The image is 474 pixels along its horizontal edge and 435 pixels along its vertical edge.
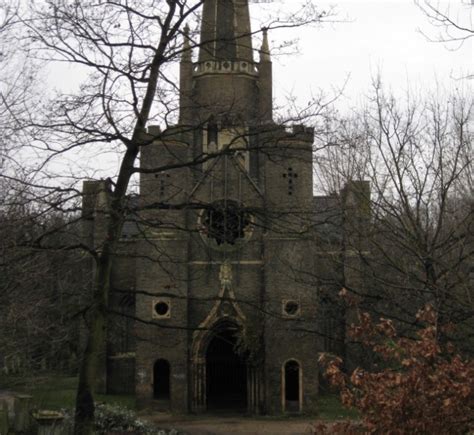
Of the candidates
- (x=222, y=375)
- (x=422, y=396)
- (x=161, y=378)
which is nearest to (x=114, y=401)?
(x=161, y=378)

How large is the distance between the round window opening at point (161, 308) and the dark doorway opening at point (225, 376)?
Answer: 2.43 metres

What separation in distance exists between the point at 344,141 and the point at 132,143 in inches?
122

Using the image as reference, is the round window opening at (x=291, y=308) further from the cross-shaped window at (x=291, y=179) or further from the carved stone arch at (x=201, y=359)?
the cross-shaped window at (x=291, y=179)

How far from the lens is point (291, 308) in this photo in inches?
1035

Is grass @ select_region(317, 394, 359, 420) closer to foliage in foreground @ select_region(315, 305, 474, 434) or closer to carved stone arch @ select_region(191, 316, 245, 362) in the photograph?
carved stone arch @ select_region(191, 316, 245, 362)

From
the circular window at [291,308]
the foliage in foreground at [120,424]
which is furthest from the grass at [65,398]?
the circular window at [291,308]

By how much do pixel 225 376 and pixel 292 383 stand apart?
3.78 metres

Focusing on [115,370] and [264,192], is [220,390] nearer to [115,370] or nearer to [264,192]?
[115,370]

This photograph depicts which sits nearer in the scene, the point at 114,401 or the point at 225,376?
the point at 114,401

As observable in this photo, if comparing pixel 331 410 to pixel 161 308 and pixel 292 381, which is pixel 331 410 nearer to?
pixel 292 381

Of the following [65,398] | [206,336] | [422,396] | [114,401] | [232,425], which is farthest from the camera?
A: [114,401]

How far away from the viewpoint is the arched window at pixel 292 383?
25794mm

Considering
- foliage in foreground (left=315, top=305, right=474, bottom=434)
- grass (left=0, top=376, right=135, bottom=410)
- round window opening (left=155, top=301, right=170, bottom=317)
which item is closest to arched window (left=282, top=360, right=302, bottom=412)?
round window opening (left=155, top=301, right=170, bottom=317)

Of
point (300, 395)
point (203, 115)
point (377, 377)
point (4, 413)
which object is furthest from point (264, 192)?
point (377, 377)
